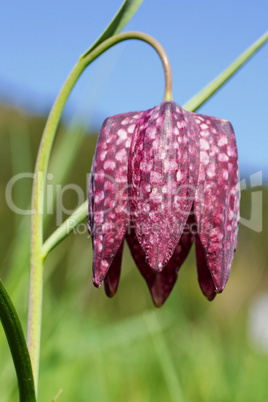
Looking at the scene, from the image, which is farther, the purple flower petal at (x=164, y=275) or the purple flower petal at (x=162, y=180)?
the purple flower petal at (x=164, y=275)

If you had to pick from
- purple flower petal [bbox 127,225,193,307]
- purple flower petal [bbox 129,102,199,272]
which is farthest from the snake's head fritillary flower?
purple flower petal [bbox 127,225,193,307]

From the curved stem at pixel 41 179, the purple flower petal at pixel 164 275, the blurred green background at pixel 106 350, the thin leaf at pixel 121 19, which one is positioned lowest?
the blurred green background at pixel 106 350

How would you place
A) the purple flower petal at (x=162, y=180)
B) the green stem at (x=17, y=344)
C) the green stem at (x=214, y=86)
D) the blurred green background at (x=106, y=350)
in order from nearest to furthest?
the green stem at (x=17, y=344) < the purple flower petal at (x=162, y=180) < the green stem at (x=214, y=86) < the blurred green background at (x=106, y=350)

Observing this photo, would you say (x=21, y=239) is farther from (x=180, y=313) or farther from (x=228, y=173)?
(x=180, y=313)

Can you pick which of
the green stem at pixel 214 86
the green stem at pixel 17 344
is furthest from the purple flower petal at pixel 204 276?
the green stem at pixel 17 344

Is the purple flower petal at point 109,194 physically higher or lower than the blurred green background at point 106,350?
higher

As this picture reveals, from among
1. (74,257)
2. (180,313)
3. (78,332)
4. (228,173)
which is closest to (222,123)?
(228,173)

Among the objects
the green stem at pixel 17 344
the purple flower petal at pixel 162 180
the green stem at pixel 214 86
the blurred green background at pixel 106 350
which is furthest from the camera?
the blurred green background at pixel 106 350

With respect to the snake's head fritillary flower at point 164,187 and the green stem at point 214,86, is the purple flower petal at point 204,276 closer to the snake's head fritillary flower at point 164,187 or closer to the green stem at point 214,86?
the snake's head fritillary flower at point 164,187
